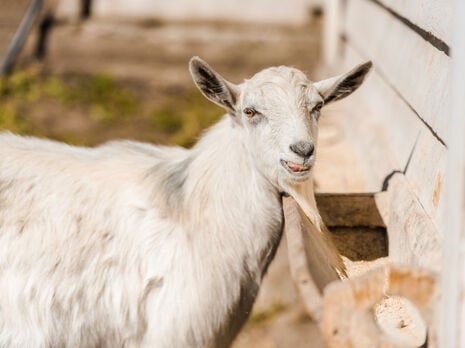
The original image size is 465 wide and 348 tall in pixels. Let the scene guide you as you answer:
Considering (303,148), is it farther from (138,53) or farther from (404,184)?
(138,53)

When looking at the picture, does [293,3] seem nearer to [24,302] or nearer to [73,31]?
[73,31]

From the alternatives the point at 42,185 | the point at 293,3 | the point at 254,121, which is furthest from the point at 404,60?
the point at 293,3

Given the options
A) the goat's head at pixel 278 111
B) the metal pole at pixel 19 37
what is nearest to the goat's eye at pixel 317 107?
the goat's head at pixel 278 111

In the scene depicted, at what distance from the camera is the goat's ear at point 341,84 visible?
394 cm

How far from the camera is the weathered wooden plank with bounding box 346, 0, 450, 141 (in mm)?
3660

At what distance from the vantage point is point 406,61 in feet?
15.3

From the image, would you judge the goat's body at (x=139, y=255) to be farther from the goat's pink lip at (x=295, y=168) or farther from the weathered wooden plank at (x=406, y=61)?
the weathered wooden plank at (x=406, y=61)

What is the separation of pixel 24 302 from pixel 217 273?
0.90m

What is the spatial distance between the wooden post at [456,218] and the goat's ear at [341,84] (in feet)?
4.66

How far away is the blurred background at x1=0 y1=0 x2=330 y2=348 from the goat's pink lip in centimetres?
563

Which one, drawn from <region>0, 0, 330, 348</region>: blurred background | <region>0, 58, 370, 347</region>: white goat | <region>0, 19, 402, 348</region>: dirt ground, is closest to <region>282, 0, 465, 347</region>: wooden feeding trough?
<region>0, 58, 370, 347</region>: white goat

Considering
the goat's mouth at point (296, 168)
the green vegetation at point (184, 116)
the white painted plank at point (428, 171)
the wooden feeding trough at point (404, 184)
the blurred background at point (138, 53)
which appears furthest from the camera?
the blurred background at point (138, 53)

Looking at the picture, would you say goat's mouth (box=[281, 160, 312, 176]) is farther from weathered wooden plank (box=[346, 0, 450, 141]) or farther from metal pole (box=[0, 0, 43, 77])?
metal pole (box=[0, 0, 43, 77])

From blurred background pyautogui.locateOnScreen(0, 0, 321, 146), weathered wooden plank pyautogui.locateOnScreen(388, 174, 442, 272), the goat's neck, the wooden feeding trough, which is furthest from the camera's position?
blurred background pyautogui.locateOnScreen(0, 0, 321, 146)
